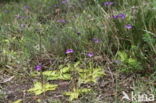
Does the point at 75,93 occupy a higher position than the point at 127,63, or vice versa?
the point at 127,63

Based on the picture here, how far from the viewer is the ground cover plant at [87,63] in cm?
198

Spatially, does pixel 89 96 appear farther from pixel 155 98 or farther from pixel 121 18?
pixel 121 18

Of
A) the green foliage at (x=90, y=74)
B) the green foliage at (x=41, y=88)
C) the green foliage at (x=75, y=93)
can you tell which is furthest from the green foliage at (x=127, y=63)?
the green foliage at (x=41, y=88)

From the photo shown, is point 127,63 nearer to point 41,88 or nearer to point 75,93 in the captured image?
point 75,93

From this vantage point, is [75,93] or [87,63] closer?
[75,93]

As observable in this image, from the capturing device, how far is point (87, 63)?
2.37 m

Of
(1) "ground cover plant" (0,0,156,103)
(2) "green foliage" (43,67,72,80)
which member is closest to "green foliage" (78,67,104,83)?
(1) "ground cover plant" (0,0,156,103)

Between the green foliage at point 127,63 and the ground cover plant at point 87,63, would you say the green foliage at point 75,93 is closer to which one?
the ground cover plant at point 87,63

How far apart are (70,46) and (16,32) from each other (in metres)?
1.22

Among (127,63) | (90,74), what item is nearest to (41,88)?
(90,74)

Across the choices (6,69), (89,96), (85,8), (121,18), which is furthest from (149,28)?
(85,8)

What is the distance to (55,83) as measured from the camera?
2219 millimetres

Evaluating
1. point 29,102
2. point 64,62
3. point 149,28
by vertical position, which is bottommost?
point 29,102

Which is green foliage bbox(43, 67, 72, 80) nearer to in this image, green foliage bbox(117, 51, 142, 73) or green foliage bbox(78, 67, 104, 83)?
green foliage bbox(78, 67, 104, 83)
